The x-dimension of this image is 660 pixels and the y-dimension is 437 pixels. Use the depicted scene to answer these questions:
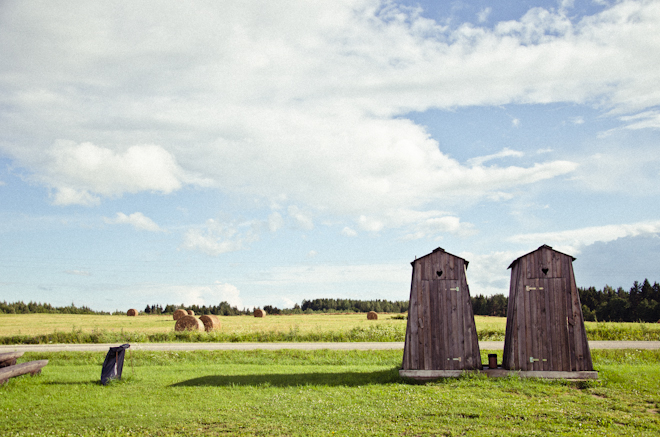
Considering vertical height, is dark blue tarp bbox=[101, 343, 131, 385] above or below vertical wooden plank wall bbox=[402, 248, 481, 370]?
below

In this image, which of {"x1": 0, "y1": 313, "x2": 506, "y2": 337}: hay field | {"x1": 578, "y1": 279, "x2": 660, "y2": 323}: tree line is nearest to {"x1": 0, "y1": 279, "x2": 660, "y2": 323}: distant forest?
{"x1": 578, "y1": 279, "x2": 660, "y2": 323}: tree line

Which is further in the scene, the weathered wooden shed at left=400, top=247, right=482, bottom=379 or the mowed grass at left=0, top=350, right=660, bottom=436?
the weathered wooden shed at left=400, top=247, right=482, bottom=379

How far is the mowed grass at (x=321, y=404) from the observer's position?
967 cm

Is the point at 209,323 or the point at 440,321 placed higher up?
the point at 440,321

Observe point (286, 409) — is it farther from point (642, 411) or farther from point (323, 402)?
point (642, 411)

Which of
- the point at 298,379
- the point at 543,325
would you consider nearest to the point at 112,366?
the point at 298,379

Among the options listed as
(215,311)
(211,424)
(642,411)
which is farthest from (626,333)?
(215,311)

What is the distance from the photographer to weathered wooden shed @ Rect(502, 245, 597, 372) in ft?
48.8

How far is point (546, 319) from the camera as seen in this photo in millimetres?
15195

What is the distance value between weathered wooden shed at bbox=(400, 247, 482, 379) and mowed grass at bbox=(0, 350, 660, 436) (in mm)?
679

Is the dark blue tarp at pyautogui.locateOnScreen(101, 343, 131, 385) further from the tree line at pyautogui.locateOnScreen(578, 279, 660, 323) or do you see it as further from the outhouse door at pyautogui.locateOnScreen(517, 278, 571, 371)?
the tree line at pyautogui.locateOnScreen(578, 279, 660, 323)

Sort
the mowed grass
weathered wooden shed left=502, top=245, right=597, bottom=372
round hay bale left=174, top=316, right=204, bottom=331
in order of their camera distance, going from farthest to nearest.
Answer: round hay bale left=174, top=316, right=204, bottom=331, weathered wooden shed left=502, top=245, right=597, bottom=372, the mowed grass

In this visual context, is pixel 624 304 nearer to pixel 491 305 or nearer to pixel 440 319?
pixel 491 305

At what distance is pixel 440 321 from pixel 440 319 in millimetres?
66
